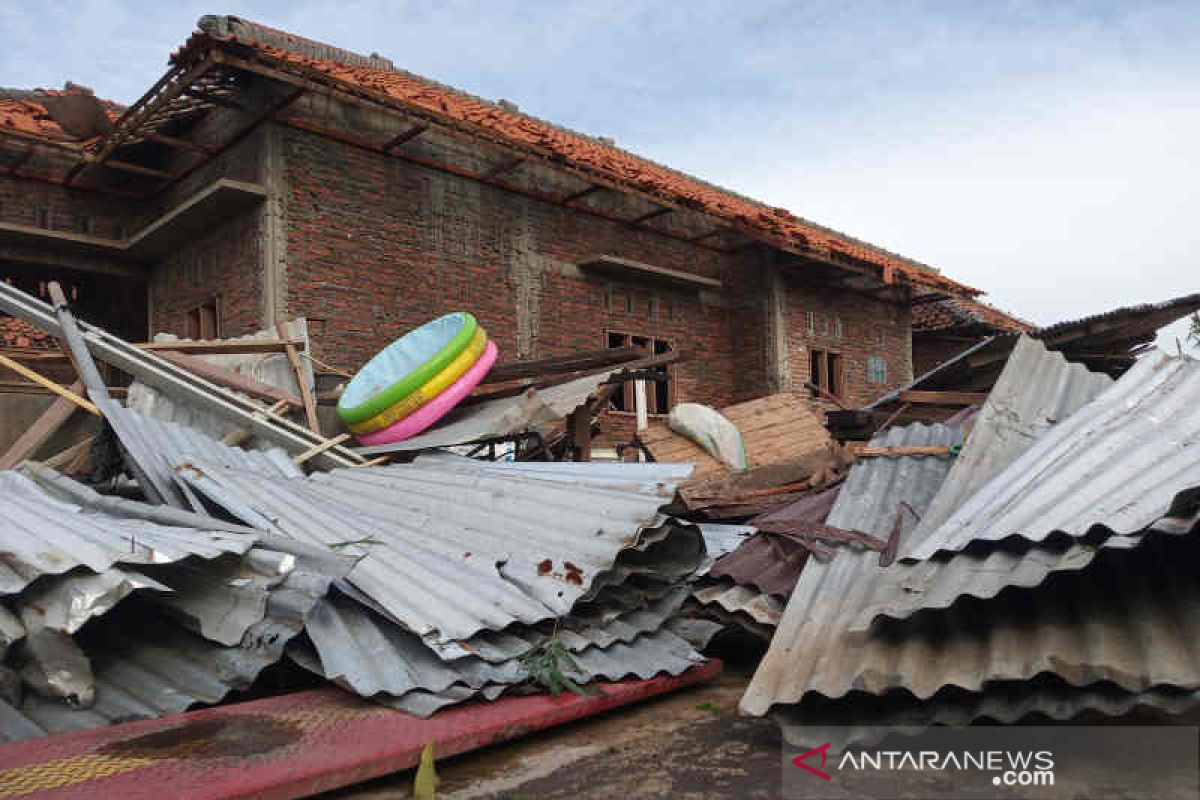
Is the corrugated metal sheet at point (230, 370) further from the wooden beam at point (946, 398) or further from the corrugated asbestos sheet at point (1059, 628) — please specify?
the wooden beam at point (946, 398)

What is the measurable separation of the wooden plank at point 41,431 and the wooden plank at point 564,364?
2653 millimetres

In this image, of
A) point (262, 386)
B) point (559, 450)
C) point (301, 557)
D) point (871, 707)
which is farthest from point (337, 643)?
point (559, 450)

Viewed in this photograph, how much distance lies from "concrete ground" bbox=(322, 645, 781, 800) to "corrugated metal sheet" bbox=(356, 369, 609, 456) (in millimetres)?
2671

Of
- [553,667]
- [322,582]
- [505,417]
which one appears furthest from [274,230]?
[553,667]

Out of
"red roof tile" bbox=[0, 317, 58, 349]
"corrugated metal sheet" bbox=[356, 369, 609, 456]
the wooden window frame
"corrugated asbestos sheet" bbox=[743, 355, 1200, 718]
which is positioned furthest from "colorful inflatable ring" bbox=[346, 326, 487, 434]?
"red roof tile" bbox=[0, 317, 58, 349]

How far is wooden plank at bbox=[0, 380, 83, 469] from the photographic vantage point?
15.3ft

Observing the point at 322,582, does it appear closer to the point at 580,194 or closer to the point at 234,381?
the point at 234,381

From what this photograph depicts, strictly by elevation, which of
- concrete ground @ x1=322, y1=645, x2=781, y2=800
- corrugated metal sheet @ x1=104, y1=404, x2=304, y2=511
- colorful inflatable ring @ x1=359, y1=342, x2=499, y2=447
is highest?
colorful inflatable ring @ x1=359, y1=342, x2=499, y2=447

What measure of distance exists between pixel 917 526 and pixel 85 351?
468cm

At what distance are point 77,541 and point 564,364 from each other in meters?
3.90

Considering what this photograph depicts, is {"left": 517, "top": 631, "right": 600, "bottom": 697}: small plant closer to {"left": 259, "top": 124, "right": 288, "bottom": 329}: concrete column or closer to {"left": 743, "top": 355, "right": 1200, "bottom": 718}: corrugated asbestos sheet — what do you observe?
{"left": 743, "top": 355, "right": 1200, "bottom": 718}: corrugated asbestos sheet

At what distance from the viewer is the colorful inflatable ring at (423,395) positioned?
5.54 m

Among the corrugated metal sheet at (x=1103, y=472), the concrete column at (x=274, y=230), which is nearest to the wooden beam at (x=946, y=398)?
the corrugated metal sheet at (x=1103, y=472)

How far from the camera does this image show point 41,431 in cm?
483
